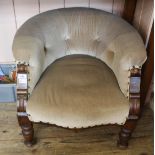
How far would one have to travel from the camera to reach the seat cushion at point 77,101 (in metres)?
1.16

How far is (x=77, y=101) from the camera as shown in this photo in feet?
3.92

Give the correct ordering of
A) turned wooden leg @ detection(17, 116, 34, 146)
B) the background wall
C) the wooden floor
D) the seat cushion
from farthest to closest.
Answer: the background wall
the wooden floor
turned wooden leg @ detection(17, 116, 34, 146)
the seat cushion

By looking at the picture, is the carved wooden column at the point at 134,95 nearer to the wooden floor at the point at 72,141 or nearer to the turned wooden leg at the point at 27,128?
the wooden floor at the point at 72,141

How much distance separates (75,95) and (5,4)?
865 mm

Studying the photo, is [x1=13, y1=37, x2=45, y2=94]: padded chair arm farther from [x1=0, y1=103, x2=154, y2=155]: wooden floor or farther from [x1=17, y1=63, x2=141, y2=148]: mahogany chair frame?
[x1=0, y1=103, x2=154, y2=155]: wooden floor

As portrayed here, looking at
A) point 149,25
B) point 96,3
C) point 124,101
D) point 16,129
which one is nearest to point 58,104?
point 124,101

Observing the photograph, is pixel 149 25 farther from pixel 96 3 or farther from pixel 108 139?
pixel 108 139

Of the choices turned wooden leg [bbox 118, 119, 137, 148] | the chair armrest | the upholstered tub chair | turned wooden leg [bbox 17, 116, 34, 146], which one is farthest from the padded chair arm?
turned wooden leg [bbox 118, 119, 137, 148]

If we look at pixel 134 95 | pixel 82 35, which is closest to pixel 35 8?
pixel 82 35

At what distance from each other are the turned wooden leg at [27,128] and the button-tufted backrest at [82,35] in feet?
1.03

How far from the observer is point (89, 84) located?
4.29ft

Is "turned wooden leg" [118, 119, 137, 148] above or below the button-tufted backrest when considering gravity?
below

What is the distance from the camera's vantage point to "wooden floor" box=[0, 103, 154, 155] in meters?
1.45

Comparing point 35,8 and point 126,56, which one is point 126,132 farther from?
point 35,8
